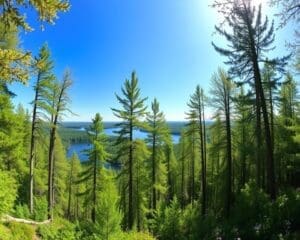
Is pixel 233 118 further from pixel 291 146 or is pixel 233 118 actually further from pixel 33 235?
pixel 33 235

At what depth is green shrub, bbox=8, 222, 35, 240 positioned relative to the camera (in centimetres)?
1510

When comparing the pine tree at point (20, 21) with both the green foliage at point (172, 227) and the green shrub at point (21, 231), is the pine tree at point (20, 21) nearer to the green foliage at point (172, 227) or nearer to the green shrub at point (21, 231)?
the green shrub at point (21, 231)

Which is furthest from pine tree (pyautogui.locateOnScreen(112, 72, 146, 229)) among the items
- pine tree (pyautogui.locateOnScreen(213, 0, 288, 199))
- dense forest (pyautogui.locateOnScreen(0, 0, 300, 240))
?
pine tree (pyautogui.locateOnScreen(213, 0, 288, 199))

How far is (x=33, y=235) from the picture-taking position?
16484 millimetres

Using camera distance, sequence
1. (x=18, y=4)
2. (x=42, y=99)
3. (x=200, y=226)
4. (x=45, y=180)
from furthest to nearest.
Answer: (x=45, y=180) < (x=42, y=99) < (x=200, y=226) < (x=18, y=4)

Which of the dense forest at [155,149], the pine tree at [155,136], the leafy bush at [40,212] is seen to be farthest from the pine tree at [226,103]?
the leafy bush at [40,212]

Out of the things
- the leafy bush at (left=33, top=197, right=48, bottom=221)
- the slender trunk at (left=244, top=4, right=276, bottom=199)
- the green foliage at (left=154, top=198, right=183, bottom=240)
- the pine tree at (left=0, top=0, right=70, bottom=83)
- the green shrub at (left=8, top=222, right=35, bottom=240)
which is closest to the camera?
the pine tree at (left=0, top=0, right=70, bottom=83)

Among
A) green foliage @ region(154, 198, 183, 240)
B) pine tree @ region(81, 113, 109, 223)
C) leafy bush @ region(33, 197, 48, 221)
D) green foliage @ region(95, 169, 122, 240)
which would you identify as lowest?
green foliage @ region(154, 198, 183, 240)

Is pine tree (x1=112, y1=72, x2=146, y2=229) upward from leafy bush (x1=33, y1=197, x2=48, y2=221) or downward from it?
upward

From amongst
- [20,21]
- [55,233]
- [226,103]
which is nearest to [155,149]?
[226,103]

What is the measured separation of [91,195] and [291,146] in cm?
1752

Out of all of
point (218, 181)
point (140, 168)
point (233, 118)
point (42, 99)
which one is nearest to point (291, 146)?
point (233, 118)

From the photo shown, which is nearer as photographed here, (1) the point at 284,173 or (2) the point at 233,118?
(2) the point at 233,118

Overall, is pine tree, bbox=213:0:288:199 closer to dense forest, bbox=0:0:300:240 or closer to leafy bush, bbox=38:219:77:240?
dense forest, bbox=0:0:300:240
